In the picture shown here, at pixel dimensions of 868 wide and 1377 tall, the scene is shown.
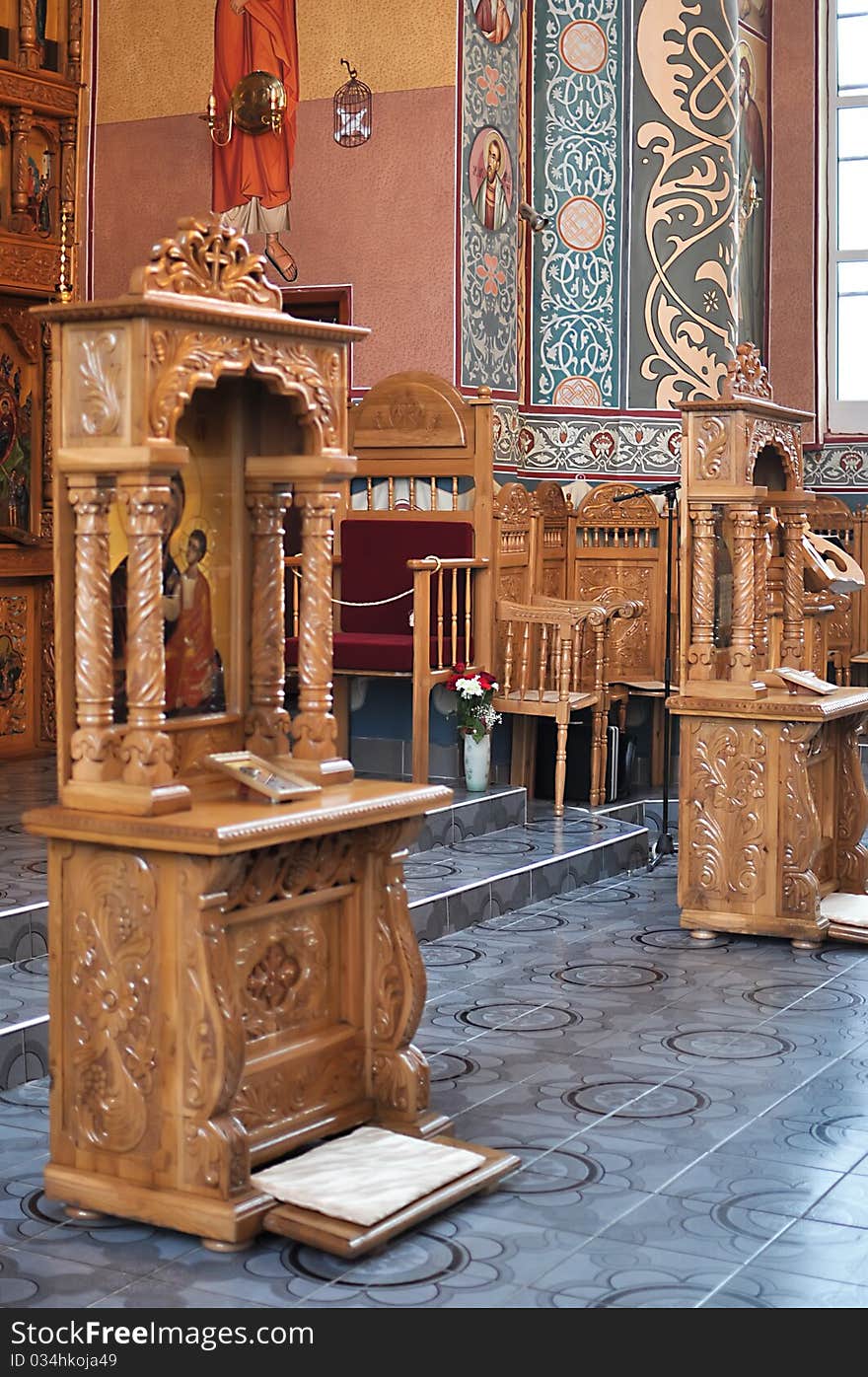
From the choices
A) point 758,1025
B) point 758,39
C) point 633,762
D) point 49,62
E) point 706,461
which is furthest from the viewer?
point 758,39

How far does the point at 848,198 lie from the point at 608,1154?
8.85m

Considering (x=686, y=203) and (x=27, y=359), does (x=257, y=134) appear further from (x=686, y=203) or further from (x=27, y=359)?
(x=686, y=203)

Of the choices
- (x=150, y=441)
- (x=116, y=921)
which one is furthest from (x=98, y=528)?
(x=116, y=921)

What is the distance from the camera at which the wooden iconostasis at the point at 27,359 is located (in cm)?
838

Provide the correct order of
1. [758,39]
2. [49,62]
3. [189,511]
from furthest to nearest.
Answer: [758,39] → [49,62] → [189,511]

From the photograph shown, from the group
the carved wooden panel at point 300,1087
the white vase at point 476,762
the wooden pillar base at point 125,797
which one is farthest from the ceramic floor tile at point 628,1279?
the white vase at point 476,762

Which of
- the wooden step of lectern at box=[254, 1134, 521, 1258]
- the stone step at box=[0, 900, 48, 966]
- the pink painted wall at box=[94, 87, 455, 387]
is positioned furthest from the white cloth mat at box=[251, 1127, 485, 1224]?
the pink painted wall at box=[94, 87, 455, 387]

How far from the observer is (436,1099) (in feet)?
14.7

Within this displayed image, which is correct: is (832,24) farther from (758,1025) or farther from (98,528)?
(98,528)

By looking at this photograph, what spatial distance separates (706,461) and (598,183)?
402 cm

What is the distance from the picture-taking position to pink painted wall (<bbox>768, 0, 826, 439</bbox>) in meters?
11.2

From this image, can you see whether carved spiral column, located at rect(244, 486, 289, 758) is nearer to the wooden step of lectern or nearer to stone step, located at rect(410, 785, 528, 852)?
the wooden step of lectern

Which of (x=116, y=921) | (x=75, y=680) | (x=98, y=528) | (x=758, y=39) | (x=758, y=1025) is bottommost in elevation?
(x=758, y=1025)

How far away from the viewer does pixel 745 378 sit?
20.8 ft
